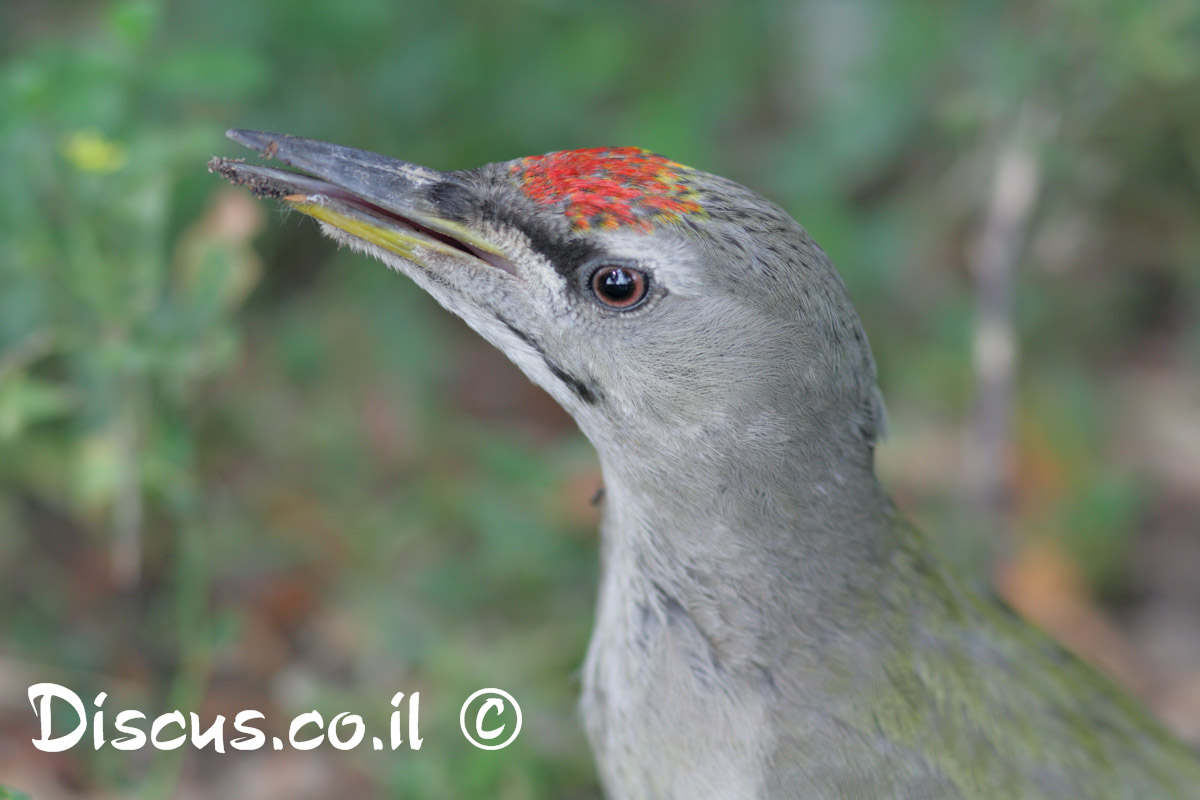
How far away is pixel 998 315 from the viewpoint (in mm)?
4152

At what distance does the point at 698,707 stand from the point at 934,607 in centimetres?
61

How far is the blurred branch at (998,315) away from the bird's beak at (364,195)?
2.07 meters

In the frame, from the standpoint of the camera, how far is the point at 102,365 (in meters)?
3.43

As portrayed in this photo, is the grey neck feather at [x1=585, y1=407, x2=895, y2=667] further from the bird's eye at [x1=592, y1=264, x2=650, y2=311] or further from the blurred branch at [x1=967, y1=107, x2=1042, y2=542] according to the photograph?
the blurred branch at [x1=967, y1=107, x2=1042, y2=542]

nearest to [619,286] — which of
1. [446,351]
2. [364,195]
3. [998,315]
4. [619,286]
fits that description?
[619,286]

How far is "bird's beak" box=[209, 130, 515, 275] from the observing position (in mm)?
2588

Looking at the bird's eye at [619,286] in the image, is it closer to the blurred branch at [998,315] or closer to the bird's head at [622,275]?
A: the bird's head at [622,275]

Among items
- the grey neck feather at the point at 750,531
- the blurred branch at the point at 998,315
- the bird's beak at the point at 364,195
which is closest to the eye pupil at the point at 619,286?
the bird's beak at the point at 364,195

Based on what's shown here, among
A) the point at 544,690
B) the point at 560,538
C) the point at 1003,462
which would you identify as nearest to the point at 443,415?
the point at 560,538

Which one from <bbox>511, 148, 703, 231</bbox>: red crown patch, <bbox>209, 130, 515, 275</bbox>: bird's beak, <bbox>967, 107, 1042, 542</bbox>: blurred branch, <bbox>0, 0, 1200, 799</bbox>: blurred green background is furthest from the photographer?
<bbox>967, 107, 1042, 542</bbox>: blurred branch

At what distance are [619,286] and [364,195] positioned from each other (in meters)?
0.53

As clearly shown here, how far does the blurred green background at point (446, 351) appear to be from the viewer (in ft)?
11.3

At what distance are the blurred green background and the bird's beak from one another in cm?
69

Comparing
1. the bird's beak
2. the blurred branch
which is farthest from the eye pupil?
the blurred branch
